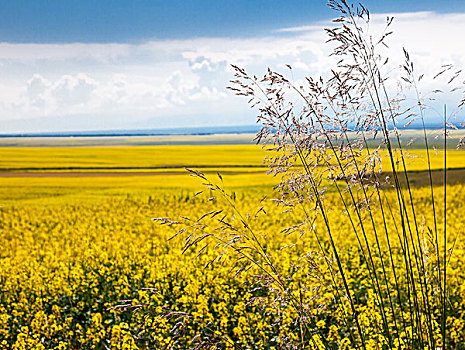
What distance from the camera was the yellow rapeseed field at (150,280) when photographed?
Answer: 18.4ft

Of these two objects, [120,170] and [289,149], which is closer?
[289,149]

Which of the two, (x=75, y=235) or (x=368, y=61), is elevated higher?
(x=368, y=61)

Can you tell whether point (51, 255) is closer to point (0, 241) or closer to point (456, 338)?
point (0, 241)

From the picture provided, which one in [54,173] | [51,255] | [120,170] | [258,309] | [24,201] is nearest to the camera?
[258,309]

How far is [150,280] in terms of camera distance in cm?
807

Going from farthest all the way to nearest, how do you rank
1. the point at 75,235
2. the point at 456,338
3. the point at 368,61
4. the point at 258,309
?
the point at 75,235 < the point at 258,309 < the point at 456,338 < the point at 368,61

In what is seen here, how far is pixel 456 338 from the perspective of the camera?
18.3 feet

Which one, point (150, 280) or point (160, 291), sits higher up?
point (160, 291)

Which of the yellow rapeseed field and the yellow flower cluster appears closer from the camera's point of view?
the yellow flower cluster

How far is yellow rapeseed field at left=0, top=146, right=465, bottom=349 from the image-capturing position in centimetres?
560

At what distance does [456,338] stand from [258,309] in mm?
2472

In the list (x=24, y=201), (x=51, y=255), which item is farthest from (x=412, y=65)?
(x=24, y=201)

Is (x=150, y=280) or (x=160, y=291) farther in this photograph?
(x=150, y=280)

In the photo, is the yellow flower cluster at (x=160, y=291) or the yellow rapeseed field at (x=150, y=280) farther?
the yellow rapeseed field at (x=150, y=280)
